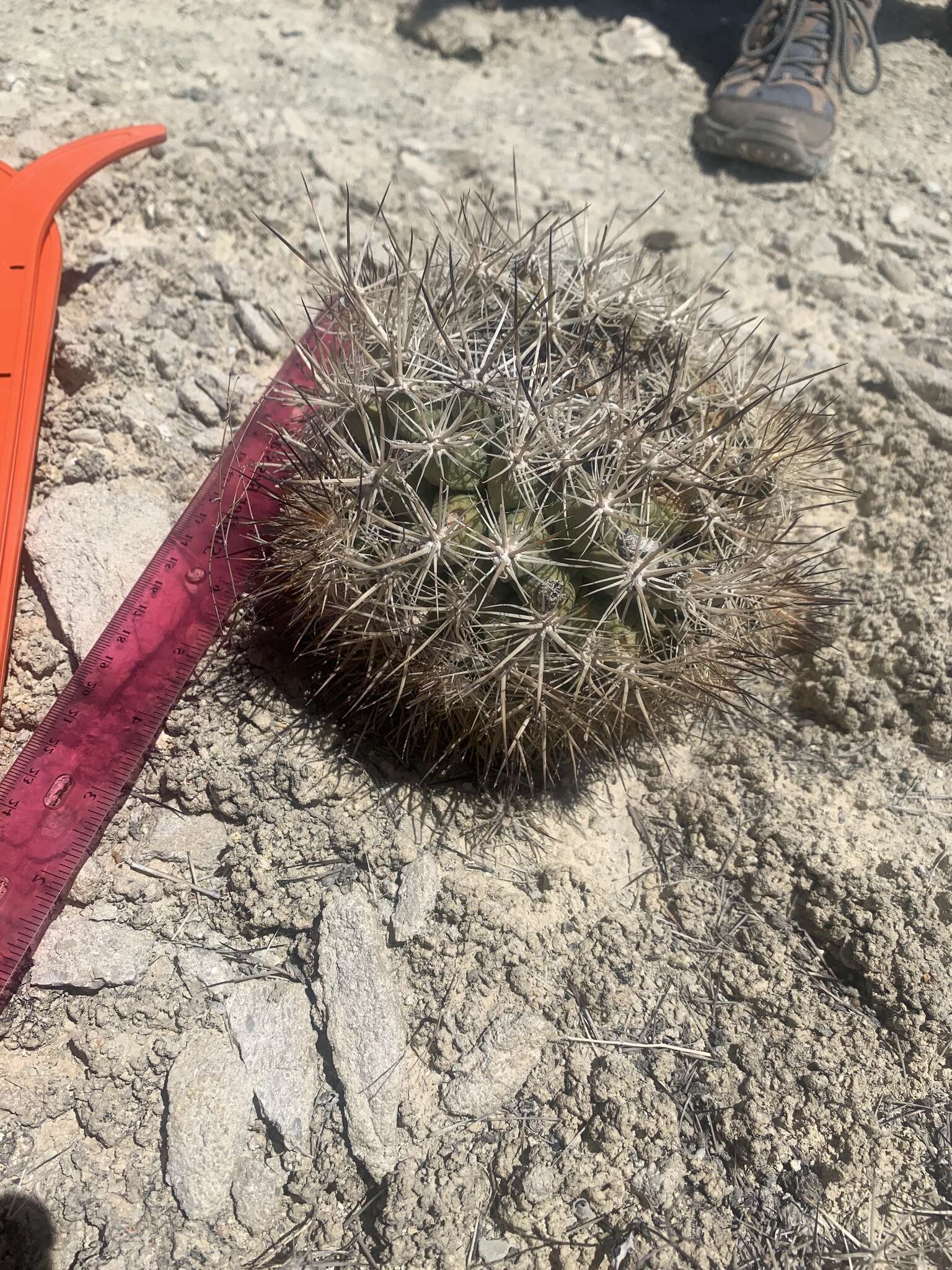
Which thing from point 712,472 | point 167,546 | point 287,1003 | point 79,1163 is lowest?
point 79,1163

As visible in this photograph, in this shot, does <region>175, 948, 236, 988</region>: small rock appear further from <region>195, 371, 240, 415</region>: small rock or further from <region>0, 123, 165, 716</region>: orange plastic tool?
<region>195, 371, 240, 415</region>: small rock

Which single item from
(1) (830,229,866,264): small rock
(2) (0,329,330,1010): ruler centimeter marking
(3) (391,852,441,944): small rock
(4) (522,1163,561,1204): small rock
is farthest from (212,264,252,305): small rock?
(4) (522,1163,561,1204): small rock

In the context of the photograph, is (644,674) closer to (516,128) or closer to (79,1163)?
(79,1163)

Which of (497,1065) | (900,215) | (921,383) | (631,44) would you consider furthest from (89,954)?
(631,44)

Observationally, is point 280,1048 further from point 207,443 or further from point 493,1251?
point 207,443

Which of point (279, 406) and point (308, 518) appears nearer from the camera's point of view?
point (308, 518)

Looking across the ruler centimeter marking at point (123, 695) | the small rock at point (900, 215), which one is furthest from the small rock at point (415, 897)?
the small rock at point (900, 215)

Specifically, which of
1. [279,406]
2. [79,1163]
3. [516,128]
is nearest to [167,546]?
[279,406]
